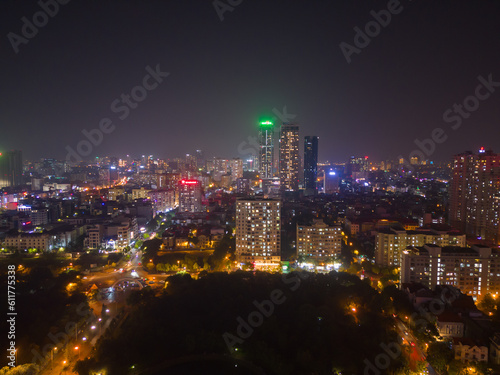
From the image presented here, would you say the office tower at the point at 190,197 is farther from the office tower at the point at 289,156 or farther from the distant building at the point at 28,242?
the office tower at the point at 289,156

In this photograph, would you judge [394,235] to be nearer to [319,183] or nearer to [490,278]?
[490,278]

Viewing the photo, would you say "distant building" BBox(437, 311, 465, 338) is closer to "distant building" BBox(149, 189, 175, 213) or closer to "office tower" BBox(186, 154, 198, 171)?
"distant building" BBox(149, 189, 175, 213)

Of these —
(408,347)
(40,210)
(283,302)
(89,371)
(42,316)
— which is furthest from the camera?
(40,210)

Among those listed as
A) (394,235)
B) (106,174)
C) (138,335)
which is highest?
(106,174)

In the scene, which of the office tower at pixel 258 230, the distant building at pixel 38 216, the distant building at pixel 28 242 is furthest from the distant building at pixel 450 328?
the distant building at pixel 38 216

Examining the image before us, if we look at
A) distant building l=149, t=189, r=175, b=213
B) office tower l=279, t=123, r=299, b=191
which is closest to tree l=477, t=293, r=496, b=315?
distant building l=149, t=189, r=175, b=213

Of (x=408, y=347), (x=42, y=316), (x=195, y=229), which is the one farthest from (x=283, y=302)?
(x=195, y=229)

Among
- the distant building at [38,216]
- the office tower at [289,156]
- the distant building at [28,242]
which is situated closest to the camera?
the distant building at [28,242]
